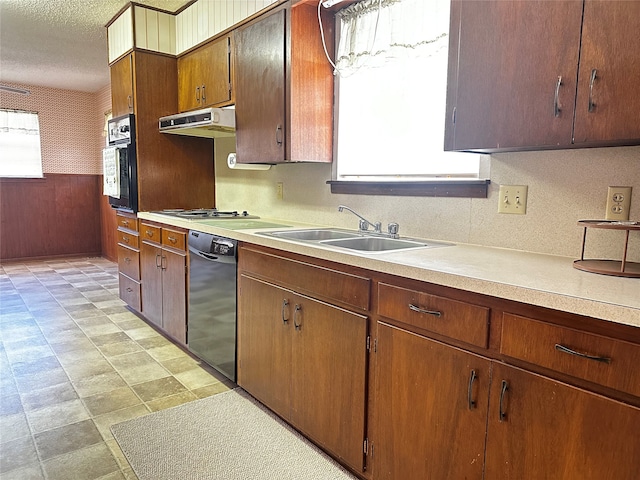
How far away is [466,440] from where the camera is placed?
1.31 metres

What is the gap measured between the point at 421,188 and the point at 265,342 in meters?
1.07

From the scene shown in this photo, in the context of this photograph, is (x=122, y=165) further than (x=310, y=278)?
Yes

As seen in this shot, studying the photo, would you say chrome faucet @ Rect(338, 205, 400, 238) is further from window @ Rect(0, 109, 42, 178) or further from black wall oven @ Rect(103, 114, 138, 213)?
window @ Rect(0, 109, 42, 178)

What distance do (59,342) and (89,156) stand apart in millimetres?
4506

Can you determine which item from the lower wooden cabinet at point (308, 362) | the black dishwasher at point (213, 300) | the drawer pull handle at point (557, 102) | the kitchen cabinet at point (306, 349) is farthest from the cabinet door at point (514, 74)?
the black dishwasher at point (213, 300)

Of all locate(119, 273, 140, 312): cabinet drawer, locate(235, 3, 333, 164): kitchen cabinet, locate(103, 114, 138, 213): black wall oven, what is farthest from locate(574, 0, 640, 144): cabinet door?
locate(119, 273, 140, 312): cabinet drawer

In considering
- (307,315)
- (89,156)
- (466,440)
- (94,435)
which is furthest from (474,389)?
(89,156)

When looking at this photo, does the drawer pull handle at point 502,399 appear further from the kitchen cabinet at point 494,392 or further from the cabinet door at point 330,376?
the cabinet door at point 330,376

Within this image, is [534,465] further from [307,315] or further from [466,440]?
[307,315]

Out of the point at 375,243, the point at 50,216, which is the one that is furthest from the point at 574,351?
the point at 50,216

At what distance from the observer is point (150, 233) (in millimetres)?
3361

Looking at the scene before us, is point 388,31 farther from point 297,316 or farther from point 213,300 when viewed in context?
point 213,300

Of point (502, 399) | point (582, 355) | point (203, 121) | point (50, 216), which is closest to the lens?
point (582, 355)

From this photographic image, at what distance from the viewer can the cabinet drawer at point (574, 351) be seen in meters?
0.98
